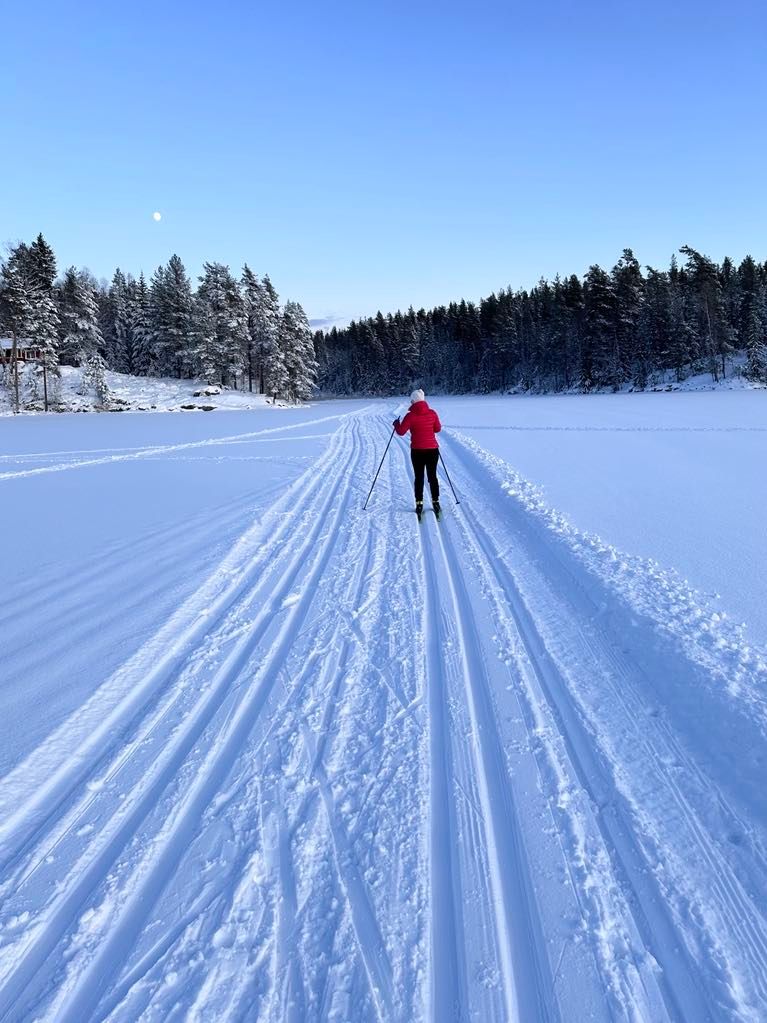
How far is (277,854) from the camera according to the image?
2312 mm

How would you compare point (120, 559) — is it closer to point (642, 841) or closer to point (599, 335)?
point (642, 841)

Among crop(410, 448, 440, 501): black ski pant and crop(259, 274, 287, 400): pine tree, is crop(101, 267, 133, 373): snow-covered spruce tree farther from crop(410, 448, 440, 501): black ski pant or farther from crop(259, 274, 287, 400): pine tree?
crop(410, 448, 440, 501): black ski pant

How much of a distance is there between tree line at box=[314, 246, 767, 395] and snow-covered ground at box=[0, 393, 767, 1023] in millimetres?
59628

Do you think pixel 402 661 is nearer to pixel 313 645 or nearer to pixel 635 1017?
pixel 313 645

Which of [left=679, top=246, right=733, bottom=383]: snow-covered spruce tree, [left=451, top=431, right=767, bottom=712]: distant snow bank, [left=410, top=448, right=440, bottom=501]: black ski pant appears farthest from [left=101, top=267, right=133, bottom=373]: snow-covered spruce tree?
[left=451, top=431, right=767, bottom=712]: distant snow bank

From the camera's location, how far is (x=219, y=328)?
176 feet

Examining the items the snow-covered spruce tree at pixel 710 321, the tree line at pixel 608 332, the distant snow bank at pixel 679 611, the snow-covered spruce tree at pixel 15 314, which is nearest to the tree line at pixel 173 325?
the snow-covered spruce tree at pixel 15 314

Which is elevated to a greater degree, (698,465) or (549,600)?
(698,465)

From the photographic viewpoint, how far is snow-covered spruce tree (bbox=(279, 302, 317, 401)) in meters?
60.3

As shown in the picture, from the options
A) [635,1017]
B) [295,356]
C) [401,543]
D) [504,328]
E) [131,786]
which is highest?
[504,328]

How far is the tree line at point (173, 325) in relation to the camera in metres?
45.3

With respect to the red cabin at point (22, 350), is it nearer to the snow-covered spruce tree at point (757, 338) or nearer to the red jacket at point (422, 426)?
the red jacket at point (422, 426)

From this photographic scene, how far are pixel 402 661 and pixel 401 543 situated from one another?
9.97 ft

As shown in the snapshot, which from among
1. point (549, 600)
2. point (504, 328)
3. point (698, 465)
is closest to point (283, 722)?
point (549, 600)
